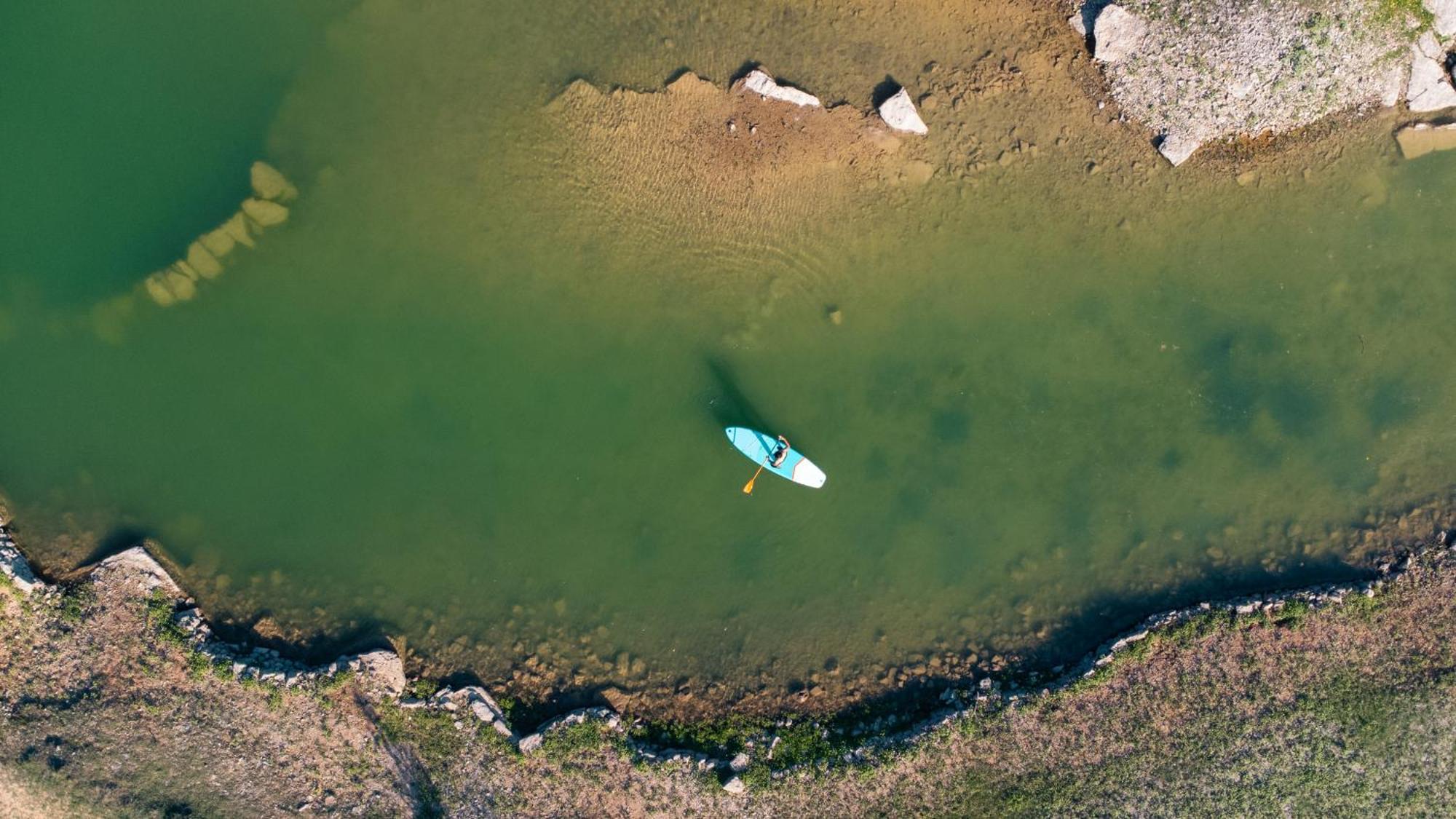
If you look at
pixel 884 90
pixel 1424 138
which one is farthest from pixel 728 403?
pixel 1424 138

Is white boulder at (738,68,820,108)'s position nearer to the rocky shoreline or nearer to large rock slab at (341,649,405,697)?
the rocky shoreline

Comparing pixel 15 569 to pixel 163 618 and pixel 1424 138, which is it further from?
pixel 1424 138

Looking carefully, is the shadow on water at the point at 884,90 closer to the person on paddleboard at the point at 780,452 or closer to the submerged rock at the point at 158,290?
the person on paddleboard at the point at 780,452

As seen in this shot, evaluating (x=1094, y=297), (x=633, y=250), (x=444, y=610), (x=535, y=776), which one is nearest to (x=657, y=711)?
(x=535, y=776)

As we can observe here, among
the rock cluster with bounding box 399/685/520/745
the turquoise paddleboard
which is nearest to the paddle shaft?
the turquoise paddleboard

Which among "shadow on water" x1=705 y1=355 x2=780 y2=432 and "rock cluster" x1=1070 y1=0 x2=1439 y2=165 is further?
"shadow on water" x1=705 y1=355 x2=780 y2=432

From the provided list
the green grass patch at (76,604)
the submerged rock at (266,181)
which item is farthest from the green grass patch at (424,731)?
the submerged rock at (266,181)

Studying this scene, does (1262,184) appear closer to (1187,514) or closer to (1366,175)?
(1366,175)
